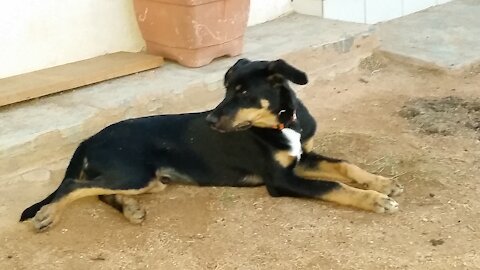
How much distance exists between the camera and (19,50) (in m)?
3.22

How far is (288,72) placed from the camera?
221cm

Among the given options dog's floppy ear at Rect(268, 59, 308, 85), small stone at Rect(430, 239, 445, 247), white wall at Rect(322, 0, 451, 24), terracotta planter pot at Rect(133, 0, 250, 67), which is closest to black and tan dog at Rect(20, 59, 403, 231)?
dog's floppy ear at Rect(268, 59, 308, 85)

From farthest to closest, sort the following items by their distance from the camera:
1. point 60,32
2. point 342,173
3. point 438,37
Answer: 1. point 438,37
2. point 60,32
3. point 342,173

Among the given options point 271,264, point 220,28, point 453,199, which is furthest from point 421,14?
point 271,264

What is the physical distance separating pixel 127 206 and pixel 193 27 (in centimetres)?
113

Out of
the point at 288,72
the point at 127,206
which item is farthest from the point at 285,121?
the point at 127,206

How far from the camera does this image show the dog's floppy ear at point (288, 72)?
7.19 feet

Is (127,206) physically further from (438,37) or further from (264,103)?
(438,37)

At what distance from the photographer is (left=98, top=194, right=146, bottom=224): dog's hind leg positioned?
7.55 feet

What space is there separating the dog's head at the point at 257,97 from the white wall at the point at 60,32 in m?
1.34

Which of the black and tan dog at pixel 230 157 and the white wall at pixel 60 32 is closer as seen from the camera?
the black and tan dog at pixel 230 157

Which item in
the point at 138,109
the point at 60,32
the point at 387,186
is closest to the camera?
the point at 387,186

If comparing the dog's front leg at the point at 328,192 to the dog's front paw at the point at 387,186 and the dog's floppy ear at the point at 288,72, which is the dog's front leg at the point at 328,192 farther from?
the dog's floppy ear at the point at 288,72

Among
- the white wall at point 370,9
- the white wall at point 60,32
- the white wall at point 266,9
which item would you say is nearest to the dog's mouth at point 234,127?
the white wall at point 60,32
